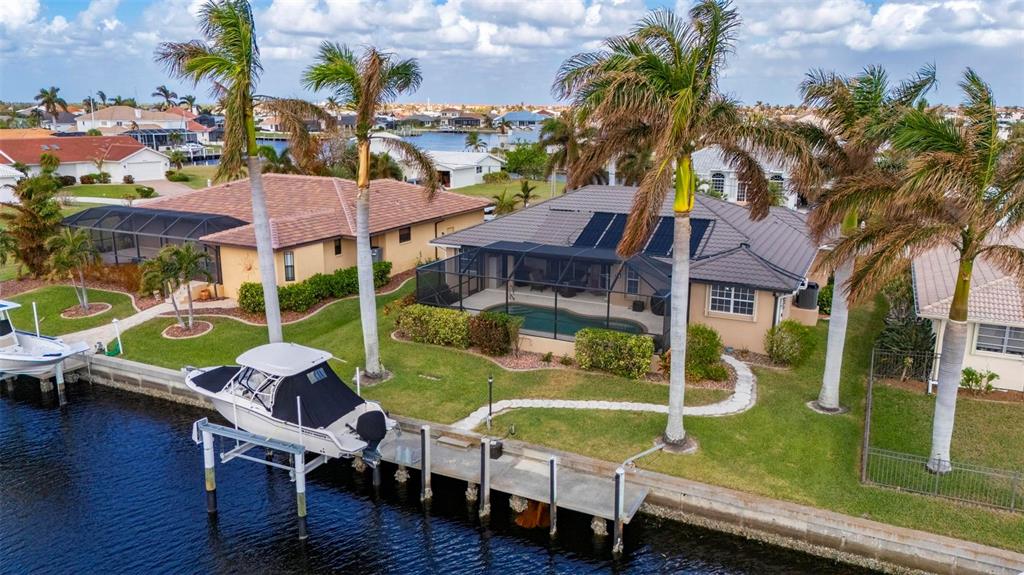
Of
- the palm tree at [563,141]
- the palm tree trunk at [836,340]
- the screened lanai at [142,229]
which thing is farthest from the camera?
the palm tree at [563,141]

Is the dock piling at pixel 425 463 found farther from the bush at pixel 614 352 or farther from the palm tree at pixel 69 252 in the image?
the palm tree at pixel 69 252


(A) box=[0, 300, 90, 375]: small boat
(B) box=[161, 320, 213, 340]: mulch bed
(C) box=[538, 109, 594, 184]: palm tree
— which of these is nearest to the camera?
(A) box=[0, 300, 90, 375]: small boat

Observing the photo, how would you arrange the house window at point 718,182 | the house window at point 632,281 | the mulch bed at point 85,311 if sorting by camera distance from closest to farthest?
1. the house window at point 632,281
2. the mulch bed at point 85,311
3. the house window at point 718,182

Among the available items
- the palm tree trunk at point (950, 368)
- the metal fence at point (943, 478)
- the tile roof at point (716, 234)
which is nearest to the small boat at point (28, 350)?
the tile roof at point (716, 234)

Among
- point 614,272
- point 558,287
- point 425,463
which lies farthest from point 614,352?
point 425,463

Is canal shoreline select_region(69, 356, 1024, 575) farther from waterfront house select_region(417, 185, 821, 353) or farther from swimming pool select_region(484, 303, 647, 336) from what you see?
waterfront house select_region(417, 185, 821, 353)

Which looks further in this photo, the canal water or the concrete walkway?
the concrete walkway

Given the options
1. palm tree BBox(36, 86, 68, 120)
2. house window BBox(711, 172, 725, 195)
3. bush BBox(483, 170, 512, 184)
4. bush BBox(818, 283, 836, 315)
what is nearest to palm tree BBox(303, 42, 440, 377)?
bush BBox(818, 283, 836, 315)
